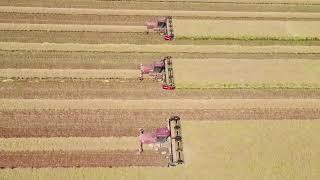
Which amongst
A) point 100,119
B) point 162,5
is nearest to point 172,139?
point 100,119

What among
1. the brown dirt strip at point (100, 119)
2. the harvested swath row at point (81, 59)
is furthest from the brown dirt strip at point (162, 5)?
the brown dirt strip at point (100, 119)

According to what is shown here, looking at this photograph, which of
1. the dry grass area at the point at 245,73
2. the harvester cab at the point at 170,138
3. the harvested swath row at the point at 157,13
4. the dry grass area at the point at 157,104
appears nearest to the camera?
the harvester cab at the point at 170,138

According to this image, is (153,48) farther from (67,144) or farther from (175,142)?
(67,144)

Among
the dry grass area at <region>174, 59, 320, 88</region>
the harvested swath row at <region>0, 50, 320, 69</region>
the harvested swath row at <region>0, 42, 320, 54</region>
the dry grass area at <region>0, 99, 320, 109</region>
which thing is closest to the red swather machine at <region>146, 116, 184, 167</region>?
the dry grass area at <region>0, 99, 320, 109</region>

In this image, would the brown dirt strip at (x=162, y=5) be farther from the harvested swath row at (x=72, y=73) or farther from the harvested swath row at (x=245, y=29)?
the harvested swath row at (x=72, y=73)

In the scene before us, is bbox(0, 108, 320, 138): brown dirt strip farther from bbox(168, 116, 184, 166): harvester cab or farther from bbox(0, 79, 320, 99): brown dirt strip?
bbox(168, 116, 184, 166): harvester cab

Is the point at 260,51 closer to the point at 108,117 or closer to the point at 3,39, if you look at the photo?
the point at 108,117

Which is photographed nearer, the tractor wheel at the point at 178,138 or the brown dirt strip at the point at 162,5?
the tractor wheel at the point at 178,138
